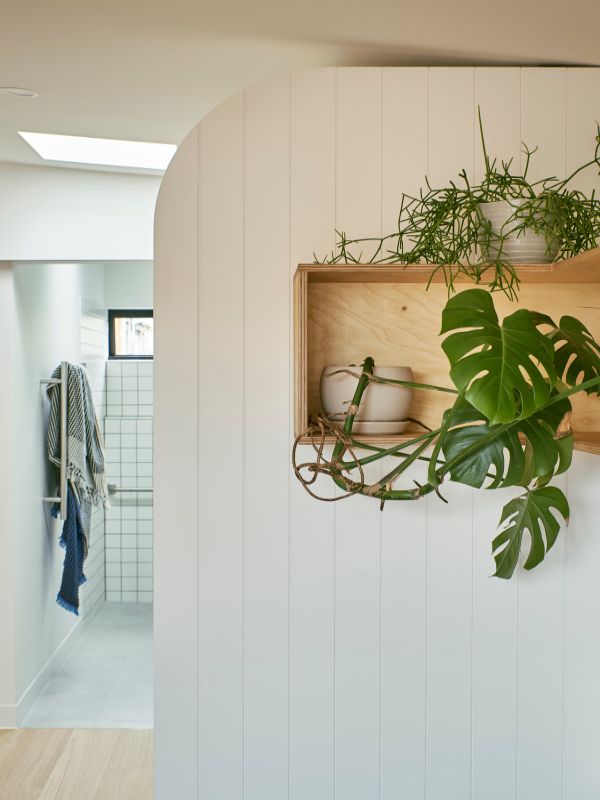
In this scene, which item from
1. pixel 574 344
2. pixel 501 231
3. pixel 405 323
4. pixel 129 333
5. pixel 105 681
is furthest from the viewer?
pixel 129 333

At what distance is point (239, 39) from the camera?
1896 mm

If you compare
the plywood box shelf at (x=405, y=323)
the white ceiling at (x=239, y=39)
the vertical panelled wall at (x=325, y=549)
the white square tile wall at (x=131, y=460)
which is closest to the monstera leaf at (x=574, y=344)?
the plywood box shelf at (x=405, y=323)

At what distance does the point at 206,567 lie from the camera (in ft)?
6.11

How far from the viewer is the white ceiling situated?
1.66m

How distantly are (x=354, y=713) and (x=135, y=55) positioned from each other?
171 centimetres

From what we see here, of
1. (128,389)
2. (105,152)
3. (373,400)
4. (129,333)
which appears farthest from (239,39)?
(129,333)

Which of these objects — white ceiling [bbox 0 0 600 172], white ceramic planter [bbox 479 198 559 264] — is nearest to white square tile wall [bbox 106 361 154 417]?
white ceiling [bbox 0 0 600 172]

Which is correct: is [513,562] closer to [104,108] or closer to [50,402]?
[104,108]

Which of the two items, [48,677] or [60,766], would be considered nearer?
[60,766]

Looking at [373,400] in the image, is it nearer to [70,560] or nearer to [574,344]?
[574,344]

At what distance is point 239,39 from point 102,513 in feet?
13.0

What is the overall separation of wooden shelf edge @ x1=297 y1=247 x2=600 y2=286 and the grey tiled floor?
8.99 ft

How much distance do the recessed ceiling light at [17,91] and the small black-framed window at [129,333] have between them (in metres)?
3.15

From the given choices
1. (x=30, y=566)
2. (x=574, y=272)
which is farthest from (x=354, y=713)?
(x=30, y=566)
